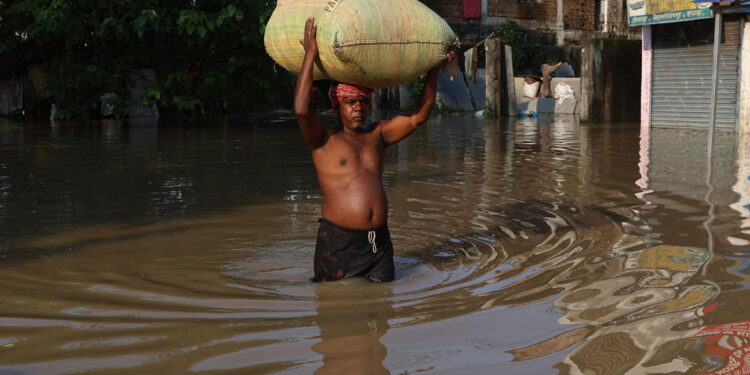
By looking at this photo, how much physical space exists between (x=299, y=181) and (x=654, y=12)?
1017 cm

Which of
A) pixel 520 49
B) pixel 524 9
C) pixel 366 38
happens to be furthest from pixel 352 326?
pixel 524 9

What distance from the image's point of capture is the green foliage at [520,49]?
26172 mm

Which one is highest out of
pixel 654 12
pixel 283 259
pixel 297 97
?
pixel 654 12

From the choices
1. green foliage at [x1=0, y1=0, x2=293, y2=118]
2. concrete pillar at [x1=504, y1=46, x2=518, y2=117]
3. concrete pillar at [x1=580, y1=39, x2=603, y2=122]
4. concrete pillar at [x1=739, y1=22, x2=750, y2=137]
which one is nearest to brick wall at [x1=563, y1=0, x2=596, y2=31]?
concrete pillar at [x1=504, y1=46, x2=518, y2=117]

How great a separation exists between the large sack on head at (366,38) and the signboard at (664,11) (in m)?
11.7

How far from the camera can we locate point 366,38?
395 centimetres

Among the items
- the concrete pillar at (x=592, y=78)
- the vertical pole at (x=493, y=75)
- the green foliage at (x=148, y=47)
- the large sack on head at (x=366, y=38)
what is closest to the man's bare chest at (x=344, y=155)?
the large sack on head at (x=366, y=38)

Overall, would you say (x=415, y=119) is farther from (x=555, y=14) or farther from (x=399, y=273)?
(x=555, y=14)

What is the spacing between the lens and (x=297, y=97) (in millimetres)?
3916

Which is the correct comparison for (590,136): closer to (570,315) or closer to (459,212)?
(459,212)

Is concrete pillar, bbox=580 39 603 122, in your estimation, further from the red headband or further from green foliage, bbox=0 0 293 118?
the red headband

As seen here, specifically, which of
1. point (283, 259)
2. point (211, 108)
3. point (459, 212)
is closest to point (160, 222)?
point (283, 259)

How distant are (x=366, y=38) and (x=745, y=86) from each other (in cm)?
1202

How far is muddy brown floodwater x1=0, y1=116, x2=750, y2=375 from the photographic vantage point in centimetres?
301
